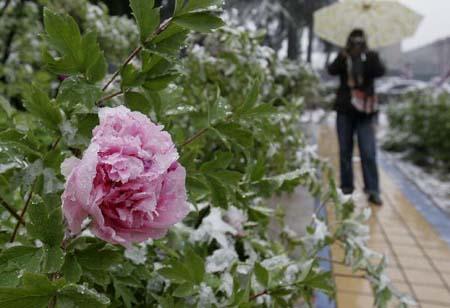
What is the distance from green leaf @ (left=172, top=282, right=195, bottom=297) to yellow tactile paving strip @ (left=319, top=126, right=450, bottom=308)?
3.17 ft

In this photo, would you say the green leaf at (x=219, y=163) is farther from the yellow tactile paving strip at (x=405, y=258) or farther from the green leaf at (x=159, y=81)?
the yellow tactile paving strip at (x=405, y=258)

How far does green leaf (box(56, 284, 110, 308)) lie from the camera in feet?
2.19

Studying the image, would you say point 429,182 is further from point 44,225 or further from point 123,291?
point 44,225

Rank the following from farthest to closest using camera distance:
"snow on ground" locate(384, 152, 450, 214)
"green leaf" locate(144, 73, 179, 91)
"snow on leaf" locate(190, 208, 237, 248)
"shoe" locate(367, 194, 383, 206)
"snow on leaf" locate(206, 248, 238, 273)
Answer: "snow on ground" locate(384, 152, 450, 214), "shoe" locate(367, 194, 383, 206), "snow on leaf" locate(190, 208, 237, 248), "snow on leaf" locate(206, 248, 238, 273), "green leaf" locate(144, 73, 179, 91)

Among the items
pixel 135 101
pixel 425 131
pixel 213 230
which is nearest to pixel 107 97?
pixel 135 101

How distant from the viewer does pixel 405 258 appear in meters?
3.46

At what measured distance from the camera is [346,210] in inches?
71.0

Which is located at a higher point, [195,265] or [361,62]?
[361,62]

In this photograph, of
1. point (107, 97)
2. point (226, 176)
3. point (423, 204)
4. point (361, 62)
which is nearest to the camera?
point (107, 97)

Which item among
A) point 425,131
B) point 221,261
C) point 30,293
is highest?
point 30,293

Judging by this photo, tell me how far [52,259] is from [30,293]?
66 mm

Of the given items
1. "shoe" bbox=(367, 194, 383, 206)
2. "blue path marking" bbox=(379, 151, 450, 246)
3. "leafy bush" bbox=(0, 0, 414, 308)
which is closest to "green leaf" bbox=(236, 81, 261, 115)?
"leafy bush" bbox=(0, 0, 414, 308)

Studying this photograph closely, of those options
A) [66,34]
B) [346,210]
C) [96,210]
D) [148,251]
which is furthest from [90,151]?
[346,210]

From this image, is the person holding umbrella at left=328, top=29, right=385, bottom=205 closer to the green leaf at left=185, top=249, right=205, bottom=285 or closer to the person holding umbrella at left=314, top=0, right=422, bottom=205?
the person holding umbrella at left=314, top=0, right=422, bottom=205
